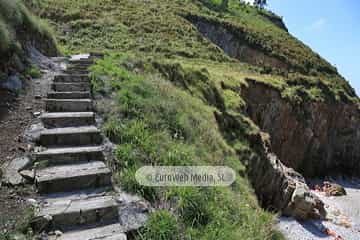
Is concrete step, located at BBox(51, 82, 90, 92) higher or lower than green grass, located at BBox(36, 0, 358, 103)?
lower

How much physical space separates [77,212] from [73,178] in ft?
1.77

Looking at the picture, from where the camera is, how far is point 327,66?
1198 inches

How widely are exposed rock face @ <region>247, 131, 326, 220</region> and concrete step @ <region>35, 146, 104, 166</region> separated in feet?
22.7

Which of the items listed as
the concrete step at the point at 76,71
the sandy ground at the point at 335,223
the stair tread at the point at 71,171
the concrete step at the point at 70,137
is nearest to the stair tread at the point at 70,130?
the concrete step at the point at 70,137

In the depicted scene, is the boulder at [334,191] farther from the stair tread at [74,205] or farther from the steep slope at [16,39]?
the stair tread at [74,205]

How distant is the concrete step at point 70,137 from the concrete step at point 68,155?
217 millimetres

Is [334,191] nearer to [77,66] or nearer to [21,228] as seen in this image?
[77,66]

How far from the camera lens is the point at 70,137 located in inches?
158

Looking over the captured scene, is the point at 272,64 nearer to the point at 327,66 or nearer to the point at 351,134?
the point at 327,66

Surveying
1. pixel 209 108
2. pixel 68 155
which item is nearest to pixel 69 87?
pixel 68 155

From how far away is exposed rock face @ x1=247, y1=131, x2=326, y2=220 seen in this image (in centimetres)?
1006

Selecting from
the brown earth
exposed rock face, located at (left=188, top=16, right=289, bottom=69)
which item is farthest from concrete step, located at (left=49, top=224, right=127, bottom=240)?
exposed rock face, located at (left=188, top=16, right=289, bottom=69)

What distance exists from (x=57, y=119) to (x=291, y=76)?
20.2 m

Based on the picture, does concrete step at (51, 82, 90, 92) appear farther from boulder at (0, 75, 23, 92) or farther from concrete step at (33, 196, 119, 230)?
concrete step at (33, 196, 119, 230)
